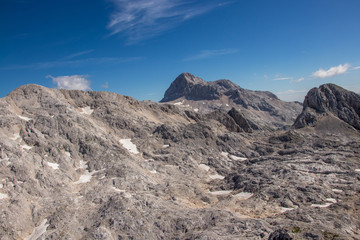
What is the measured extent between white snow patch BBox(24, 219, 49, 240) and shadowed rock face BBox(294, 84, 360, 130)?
12254cm

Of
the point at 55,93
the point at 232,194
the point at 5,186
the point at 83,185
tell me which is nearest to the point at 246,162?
the point at 232,194

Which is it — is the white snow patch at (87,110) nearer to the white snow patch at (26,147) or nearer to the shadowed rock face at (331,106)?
the white snow patch at (26,147)

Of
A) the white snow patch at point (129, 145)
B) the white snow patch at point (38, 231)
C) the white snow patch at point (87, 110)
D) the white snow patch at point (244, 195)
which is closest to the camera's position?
the white snow patch at point (38, 231)

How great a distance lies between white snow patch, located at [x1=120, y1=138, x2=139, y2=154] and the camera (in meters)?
78.9

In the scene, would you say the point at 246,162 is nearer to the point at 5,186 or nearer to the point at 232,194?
the point at 232,194

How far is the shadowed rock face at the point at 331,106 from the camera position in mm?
127062

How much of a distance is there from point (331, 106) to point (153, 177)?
367 feet

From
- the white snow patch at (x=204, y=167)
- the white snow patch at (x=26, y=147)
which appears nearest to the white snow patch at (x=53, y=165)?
the white snow patch at (x=26, y=147)

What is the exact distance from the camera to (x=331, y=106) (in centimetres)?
13250

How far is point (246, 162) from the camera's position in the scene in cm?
8169

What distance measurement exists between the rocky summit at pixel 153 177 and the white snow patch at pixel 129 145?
338 mm

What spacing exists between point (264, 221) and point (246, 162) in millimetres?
45277

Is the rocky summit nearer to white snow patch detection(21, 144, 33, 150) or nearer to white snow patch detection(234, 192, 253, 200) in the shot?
white snow patch detection(21, 144, 33, 150)

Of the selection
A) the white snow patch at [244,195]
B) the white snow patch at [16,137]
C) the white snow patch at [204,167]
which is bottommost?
the white snow patch at [244,195]
